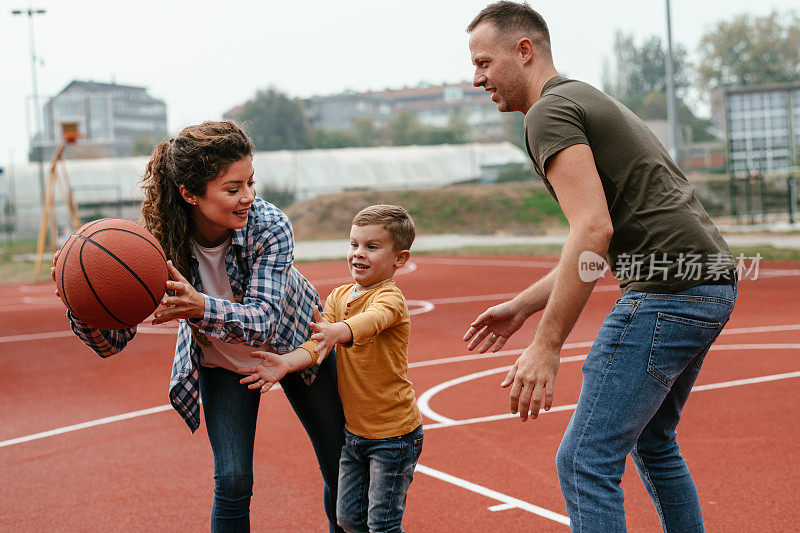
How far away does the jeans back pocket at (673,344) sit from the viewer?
8.75 ft

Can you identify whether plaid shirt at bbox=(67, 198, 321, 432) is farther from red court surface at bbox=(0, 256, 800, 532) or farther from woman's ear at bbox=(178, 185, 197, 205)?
red court surface at bbox=(0, 256, 800, 532)

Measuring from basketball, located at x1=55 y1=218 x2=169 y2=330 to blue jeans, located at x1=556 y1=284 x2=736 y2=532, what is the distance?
1.46m

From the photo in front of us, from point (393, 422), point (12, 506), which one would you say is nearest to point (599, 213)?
point (393, 422)

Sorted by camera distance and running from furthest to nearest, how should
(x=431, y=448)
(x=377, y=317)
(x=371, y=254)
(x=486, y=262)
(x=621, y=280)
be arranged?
(x=486, y=262)
(x=431, y=448)
(x=371, y=254)
(x=377, y=317)
(x=621, y=280)

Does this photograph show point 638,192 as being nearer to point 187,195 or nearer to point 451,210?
point 187,195

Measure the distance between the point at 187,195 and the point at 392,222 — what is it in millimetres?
807

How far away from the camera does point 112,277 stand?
3.01 m

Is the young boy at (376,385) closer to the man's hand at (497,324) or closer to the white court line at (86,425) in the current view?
the man's hand at (497,324)

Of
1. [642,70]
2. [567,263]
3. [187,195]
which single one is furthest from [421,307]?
[642,70]

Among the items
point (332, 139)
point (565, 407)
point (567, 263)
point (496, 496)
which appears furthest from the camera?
point (332, 139)

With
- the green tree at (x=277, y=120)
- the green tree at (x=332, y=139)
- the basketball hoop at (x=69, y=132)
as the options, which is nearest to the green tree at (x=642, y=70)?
the green tree at (x=332, y=139)

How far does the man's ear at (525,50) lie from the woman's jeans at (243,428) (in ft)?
4.69

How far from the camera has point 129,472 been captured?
5.27m

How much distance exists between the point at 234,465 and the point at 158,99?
122 metres
